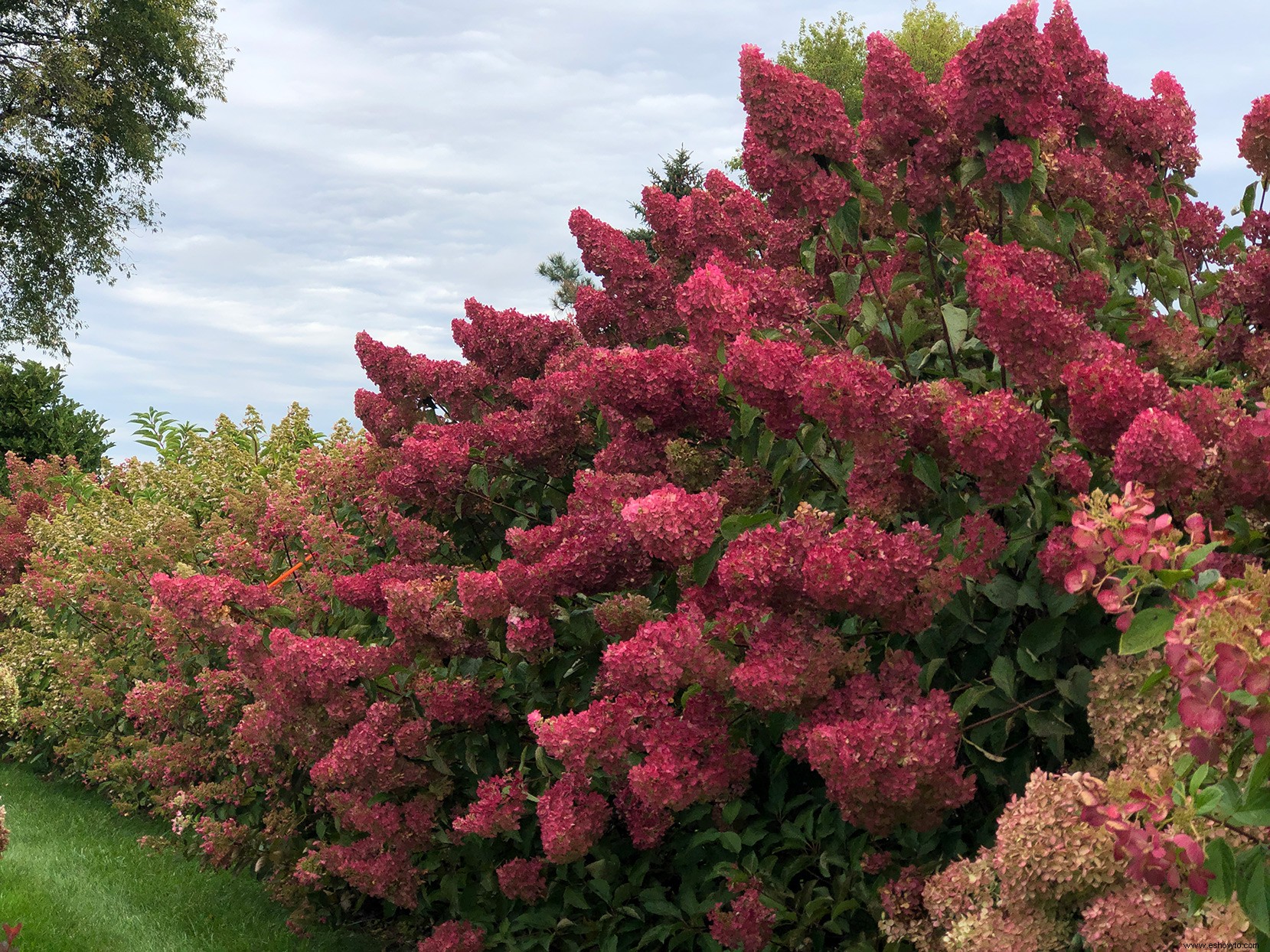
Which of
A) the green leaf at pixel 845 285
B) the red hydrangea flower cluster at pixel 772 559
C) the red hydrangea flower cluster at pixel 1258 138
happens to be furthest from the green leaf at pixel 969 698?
the red hydrangea flower cluster at pixel 1258 138

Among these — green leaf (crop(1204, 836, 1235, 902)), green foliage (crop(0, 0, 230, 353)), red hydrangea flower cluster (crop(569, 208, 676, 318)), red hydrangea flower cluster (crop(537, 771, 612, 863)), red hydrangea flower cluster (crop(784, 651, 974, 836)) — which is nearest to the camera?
green leaf (crop(1204, 836, 1235, 902))

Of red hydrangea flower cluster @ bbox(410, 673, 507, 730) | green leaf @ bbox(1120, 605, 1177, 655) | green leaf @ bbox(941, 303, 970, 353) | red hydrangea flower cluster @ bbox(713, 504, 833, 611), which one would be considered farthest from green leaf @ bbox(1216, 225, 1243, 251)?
red hydrangea flower cluster @ bbox(410, 673, 507, 730)

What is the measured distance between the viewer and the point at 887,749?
2531 mm

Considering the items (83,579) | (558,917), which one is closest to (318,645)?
(558,917)

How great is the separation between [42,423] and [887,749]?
19.7m

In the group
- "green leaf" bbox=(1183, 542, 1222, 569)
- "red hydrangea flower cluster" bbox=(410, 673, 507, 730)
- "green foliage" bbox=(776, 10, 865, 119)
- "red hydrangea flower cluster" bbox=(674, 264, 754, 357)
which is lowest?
"red hydrangea flower cluster" bbox=(410, 673, 507, 730)

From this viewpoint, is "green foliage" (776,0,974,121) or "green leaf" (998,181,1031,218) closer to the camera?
→ "green leaf" (998,181,1031,218)

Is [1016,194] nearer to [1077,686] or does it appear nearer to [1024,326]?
[1024,326]

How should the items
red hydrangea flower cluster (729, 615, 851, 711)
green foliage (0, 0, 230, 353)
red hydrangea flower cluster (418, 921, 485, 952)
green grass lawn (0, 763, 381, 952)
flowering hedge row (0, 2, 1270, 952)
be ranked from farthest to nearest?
A: green foliage (0, 0, 230, 353) → green grass lawn (0, 763, 381, 952) → red hydrangea flower cluster (418, 921, 485, 952) → red hydrangea flower cluster (729, 615, 851, 711) → flowering hedge row (0, 2, 1270, 952)

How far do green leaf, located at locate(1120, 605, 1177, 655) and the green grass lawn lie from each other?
157 inches

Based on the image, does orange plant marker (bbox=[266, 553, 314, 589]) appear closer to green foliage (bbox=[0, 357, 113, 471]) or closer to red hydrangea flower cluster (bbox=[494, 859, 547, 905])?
red hydrangea flower cluster (bbox=[494, 859, 547, 905])

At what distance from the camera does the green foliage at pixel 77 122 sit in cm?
2958

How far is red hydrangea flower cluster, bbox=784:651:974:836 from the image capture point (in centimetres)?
253

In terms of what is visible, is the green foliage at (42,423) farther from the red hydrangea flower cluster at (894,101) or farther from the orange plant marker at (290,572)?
the red hydrangea flower cluster at (894,101)
